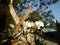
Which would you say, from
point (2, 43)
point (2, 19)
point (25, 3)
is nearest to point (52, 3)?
point (25, 3)

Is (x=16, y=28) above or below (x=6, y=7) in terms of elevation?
below

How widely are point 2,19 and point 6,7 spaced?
0.31m

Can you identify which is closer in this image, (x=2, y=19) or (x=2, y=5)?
(x=2, y=5)

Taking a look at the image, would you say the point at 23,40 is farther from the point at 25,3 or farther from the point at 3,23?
the point at 25,3

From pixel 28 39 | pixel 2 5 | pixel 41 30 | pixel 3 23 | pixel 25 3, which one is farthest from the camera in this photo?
pixel 25 3

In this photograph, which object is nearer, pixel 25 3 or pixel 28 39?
pixel 28 39

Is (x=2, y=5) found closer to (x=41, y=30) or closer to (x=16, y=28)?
(x=16, y=28)

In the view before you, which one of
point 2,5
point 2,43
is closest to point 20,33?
point 2,43

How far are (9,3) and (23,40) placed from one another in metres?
0.98

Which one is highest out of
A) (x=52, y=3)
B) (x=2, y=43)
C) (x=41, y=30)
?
(x=52, y=3)

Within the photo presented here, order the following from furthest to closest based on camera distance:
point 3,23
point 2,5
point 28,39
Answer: point 3,23 → point 2,5 → point 28,39

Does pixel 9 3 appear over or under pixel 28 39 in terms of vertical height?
over

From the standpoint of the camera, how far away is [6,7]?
316cm

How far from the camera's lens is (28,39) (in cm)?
239
